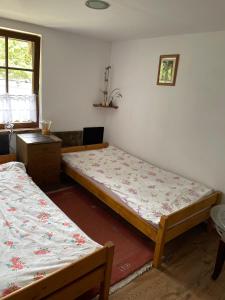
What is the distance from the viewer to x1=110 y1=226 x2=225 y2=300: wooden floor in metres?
1.79

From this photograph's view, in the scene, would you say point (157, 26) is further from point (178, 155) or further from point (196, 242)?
point (196, 242)

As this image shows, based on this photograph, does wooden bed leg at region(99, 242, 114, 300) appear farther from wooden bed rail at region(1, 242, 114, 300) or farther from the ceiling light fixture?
the ceiling light fixture

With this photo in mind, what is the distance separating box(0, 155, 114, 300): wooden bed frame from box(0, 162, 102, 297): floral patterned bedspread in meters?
0.09

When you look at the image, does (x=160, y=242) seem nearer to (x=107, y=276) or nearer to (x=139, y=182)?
(x=107, y=276)

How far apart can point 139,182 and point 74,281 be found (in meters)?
1.53

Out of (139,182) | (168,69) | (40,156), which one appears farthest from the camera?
(168,69)

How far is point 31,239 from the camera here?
5.28 feet

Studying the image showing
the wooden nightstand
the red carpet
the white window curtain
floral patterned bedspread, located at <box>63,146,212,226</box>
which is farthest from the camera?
the white window curtain

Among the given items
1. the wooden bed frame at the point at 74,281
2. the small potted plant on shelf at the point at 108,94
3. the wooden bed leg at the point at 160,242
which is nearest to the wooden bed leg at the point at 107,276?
the wooden bed frame at the point at 74,281

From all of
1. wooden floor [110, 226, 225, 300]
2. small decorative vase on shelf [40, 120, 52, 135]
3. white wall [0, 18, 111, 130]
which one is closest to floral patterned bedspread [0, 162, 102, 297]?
wooden floor [110, 226, 225, 300]

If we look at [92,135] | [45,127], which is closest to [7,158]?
[45,127]

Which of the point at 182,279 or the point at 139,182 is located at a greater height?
the point at 139,182

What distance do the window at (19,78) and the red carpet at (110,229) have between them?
46.3 inches

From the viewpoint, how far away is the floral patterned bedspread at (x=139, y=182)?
2261 millimetres
